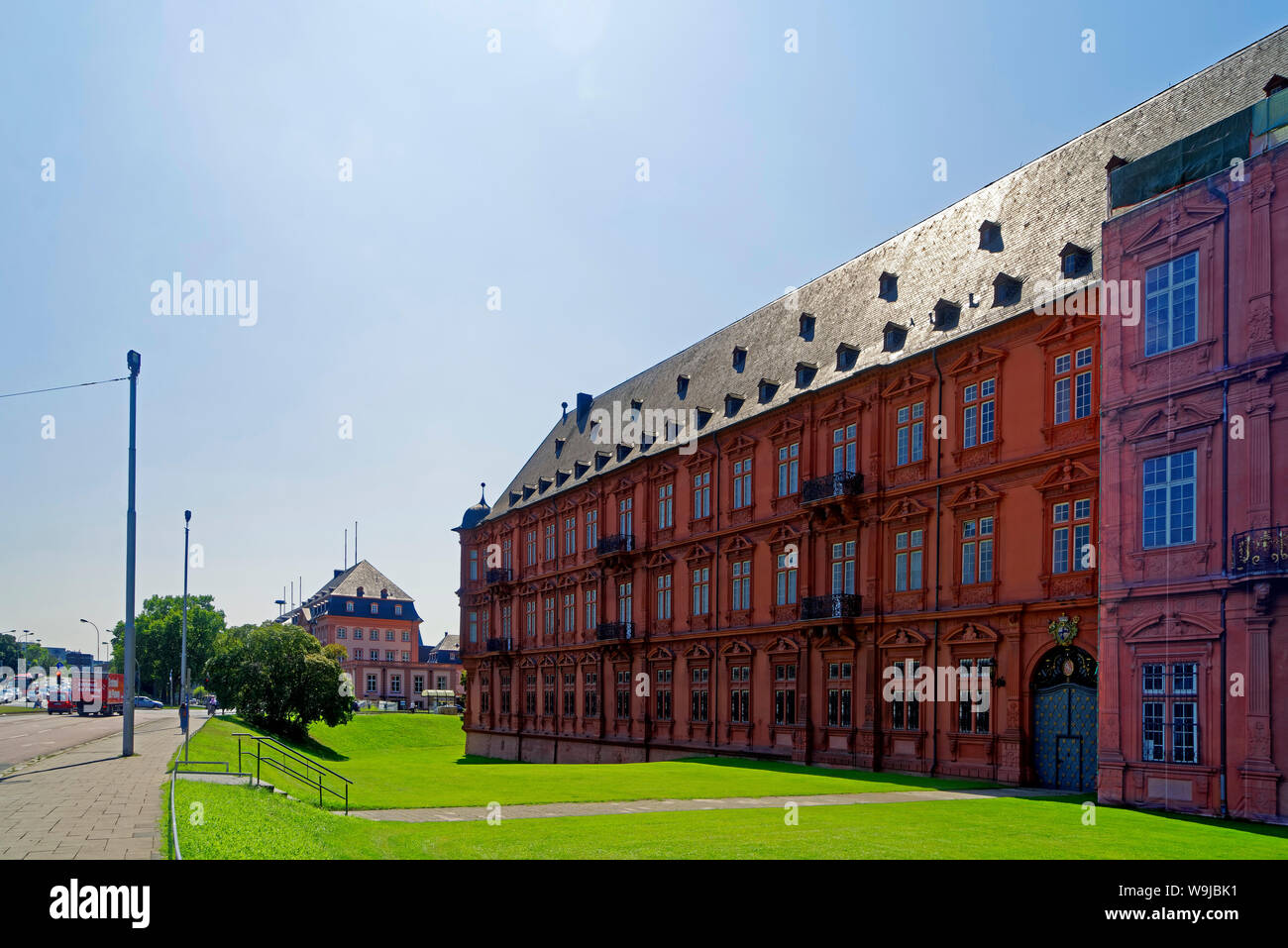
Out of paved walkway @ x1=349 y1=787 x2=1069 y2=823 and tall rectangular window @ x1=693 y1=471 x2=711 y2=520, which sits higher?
tall rectangular window @ x1=693 y1=471 x2=711 y2=520

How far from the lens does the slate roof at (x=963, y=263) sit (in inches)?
1160

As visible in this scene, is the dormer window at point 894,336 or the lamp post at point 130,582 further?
the dormer window at point 894,336

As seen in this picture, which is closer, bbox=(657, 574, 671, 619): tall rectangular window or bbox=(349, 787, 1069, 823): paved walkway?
bbox=(349, 787, 1069, 823): paved walkway

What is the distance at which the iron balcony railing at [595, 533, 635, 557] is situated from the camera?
52719mm

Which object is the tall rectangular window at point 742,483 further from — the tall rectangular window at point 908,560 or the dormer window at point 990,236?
the dormer window at point 990,236

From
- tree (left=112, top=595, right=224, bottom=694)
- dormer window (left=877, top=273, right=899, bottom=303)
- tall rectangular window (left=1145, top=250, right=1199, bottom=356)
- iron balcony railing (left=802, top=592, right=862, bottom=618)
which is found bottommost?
tree (left=112, top=595, right=224, bottom=694)

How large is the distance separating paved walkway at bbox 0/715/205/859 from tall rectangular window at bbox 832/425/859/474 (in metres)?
23.6

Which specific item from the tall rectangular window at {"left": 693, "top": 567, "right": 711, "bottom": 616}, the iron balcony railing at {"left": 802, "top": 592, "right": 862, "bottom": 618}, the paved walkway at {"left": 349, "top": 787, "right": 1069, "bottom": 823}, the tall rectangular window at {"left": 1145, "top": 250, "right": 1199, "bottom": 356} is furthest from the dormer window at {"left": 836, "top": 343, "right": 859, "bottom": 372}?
the paved walkway at {"left": 349, "top": 787, "right": 1069, "bottom": 823}

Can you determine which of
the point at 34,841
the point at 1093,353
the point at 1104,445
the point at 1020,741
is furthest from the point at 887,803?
the point at 34,841

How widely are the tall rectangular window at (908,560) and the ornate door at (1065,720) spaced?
18.6 feet

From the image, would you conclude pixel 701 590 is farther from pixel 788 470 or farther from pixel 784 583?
pixel 788 470

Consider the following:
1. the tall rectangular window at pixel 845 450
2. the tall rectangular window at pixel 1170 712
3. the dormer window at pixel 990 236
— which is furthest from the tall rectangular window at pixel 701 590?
the tall rectangular window at pixel 1170 712

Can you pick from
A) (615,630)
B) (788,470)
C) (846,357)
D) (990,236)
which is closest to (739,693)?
(788,470)

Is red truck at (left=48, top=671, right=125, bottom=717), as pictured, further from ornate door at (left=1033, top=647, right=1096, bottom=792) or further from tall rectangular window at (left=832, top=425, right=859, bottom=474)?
ornate door at (left=1033, top=647, right=1096, bottom=792)
